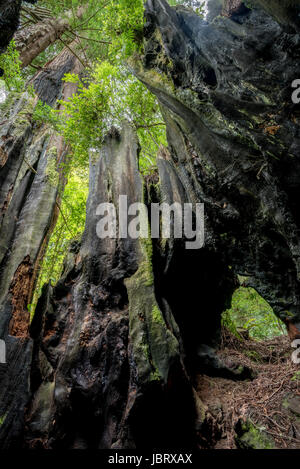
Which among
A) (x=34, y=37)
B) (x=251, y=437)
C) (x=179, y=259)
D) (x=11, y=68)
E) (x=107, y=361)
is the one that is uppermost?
(x=34, y=37)

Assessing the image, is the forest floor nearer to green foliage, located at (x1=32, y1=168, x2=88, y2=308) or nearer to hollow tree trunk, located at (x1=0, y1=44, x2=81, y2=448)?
hollow tree trunk, located at (x1=0, y1=44, x2=81, y2=448)

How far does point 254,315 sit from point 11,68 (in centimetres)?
874

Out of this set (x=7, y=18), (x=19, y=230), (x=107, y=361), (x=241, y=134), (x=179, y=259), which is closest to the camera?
(x=7, y=18)

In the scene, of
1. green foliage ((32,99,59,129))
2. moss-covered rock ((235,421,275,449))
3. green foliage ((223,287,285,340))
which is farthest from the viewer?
green foliage ((223,287,285,340))

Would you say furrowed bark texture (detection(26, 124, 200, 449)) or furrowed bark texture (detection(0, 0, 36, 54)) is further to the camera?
furrowed bark texture (detection(0, 0, 36, 54))

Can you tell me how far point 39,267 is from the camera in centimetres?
456

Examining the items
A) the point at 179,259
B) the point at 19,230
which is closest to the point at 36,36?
the point at 19,230

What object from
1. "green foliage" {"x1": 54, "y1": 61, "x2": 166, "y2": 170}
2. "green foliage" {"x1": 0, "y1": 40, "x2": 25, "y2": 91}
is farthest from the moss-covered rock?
"green foliage" {"x1": 0, "y1": 40, "x2": 25, "y2": 91}

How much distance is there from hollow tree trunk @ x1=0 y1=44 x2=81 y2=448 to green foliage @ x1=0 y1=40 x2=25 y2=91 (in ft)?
0.69

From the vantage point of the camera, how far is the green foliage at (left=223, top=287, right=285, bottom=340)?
7188 millimetres

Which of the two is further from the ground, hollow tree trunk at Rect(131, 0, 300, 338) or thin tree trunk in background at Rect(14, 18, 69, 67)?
thin tree trunk in background at Rect(14, 18, 69, 67)

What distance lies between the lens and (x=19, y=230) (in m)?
4.39

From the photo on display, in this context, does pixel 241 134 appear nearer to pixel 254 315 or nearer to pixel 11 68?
pixel 11 68

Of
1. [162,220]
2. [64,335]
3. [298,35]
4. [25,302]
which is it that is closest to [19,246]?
[25,302]
